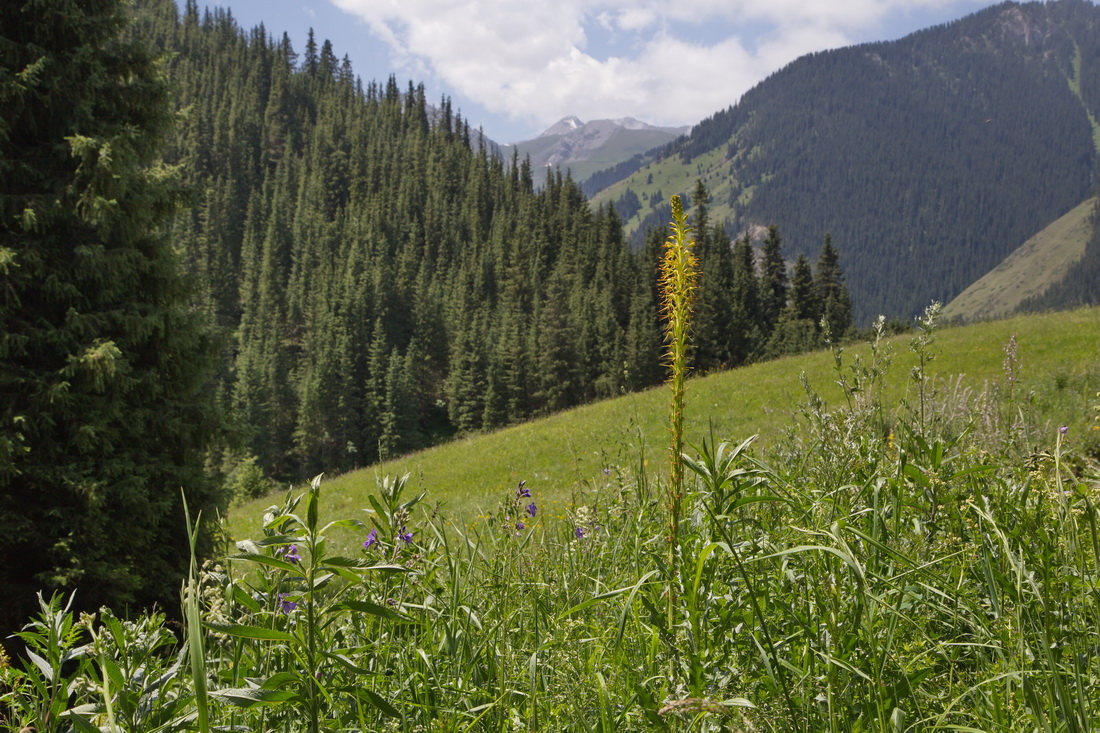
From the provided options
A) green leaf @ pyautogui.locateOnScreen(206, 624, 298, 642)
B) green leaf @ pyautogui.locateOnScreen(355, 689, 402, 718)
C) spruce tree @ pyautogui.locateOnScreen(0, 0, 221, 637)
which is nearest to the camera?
green leaf @ pyautogui.locateOnScreen(206, 624, 298, 642)

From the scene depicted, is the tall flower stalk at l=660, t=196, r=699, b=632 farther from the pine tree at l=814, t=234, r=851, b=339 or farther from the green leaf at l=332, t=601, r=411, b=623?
the pine tree at l=814, t=234, r=851, b=339

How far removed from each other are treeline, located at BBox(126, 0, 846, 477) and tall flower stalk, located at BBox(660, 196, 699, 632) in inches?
385

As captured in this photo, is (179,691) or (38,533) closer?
(179,691)

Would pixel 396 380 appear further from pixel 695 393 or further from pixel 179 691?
pixel 179 691

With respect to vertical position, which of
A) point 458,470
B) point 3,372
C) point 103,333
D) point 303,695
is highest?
point 103,333

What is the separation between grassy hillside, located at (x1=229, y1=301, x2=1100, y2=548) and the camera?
1542 cm

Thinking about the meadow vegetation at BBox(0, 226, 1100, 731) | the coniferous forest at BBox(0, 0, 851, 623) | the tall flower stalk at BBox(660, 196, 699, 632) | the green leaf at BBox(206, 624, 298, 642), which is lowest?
the meadow vegetation at BBox(0, 226, 1100, 731)

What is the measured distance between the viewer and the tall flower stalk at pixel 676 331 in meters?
1.52

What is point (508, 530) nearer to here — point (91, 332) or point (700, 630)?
point (700, 630)

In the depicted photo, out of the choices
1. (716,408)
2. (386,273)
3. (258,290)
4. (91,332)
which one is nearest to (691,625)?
(91,332)

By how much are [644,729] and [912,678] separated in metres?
0.72

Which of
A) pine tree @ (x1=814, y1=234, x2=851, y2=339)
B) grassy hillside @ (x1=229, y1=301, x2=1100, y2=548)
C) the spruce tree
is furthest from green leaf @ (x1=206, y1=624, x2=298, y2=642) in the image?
pine tree @ (x1=814, y1=234, x2=851, y2=339)

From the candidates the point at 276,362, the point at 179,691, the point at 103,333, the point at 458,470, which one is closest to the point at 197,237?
the point at 276,362

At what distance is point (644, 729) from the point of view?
1689 mm
